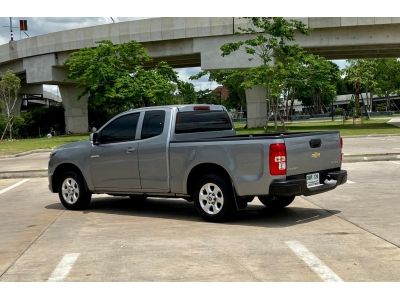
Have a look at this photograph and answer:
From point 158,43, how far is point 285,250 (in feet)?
129

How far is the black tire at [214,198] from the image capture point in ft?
27.4

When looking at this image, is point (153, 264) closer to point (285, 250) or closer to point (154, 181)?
point (285, 250)

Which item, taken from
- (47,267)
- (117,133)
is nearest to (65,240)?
(47,267)

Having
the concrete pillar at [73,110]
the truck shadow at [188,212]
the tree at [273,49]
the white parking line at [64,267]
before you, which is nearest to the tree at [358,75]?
the tree at [273,49]

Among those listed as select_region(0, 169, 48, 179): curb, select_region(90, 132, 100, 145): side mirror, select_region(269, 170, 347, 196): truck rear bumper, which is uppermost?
select_region(90, 132, 100, 145): side mirror

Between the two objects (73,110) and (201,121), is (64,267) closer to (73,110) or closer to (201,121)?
(201,121)

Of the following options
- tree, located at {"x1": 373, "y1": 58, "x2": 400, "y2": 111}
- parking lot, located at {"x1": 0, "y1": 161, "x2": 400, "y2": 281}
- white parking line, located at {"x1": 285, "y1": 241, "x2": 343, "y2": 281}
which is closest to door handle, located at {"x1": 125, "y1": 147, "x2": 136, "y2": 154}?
parking lot, located at {"x1": 0, "y1": 161, "x2": 400, "y2": 281}

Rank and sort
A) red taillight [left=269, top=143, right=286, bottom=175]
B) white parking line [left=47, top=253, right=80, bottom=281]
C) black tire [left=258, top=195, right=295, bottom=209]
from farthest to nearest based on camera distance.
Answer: black tire [left=258, top=195, right=295, bottom=209]
red taillight [left=269, top=143, right=286, bottom=175]
white parking line [left=47, top=253, right=80, bottom=281]

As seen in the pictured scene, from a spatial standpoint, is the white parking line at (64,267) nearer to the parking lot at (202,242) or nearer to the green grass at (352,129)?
the parking lot at (202,242)

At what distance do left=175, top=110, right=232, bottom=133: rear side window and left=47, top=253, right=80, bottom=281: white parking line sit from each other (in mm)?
3321

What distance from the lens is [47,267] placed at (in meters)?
6.03

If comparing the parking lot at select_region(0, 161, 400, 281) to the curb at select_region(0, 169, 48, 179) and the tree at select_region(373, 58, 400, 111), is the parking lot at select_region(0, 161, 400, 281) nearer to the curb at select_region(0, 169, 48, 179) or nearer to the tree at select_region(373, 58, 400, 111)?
the curb at select_region(0, 169, 48, 179)

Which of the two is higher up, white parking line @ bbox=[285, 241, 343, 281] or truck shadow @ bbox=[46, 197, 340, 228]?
white parking line @ bbox=[285, 241, 343, 281]

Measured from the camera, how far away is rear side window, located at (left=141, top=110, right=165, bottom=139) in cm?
930
